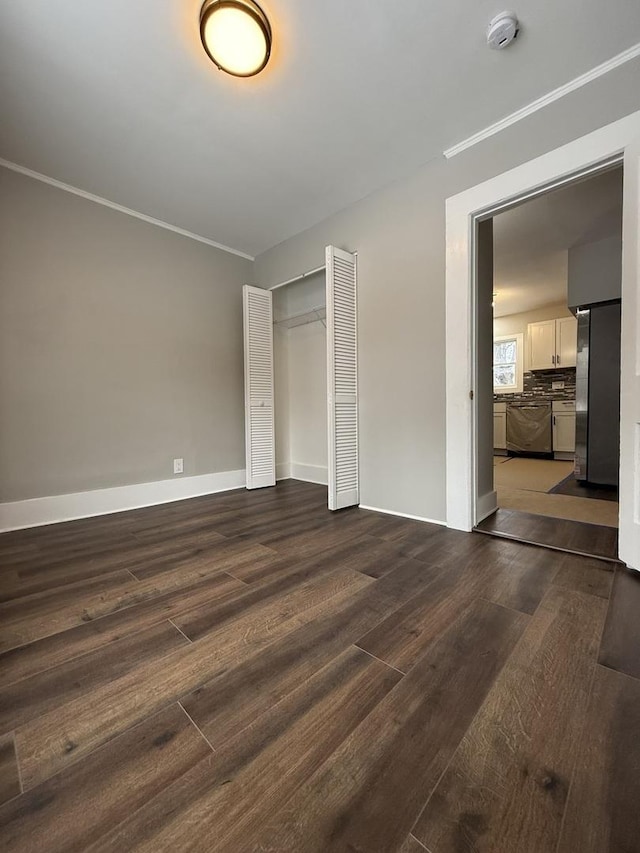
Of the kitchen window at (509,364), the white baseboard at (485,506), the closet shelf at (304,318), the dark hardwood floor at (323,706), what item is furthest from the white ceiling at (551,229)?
the dark hardwood floor at (323,706)

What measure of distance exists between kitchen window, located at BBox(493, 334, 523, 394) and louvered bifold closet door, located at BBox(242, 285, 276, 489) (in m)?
4.55

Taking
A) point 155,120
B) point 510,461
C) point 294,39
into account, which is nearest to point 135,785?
point 294,39

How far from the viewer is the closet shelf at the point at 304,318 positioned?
12.1ft

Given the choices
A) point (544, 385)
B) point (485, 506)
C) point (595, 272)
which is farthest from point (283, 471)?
point (544, 385)

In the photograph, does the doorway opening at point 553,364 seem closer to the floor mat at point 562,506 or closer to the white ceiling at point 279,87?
the floor mat at point 562,506

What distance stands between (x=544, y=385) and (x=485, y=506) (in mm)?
4529

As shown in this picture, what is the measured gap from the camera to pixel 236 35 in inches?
57.9

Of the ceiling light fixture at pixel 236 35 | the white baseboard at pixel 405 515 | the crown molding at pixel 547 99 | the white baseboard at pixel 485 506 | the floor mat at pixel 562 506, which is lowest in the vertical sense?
the floor mat at pixel 562 506

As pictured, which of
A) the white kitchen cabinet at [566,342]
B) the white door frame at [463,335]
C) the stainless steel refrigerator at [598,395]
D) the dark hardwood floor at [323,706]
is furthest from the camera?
the white kitchen cabinet at [566,342]

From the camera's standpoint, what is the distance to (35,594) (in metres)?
1.54

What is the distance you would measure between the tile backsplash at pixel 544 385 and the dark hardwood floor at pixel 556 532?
3815 millimetres

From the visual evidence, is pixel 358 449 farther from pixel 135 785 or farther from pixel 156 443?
pixel 135 785

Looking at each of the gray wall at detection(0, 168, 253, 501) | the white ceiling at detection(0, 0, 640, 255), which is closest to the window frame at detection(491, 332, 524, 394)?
the white ceiling at detection(0, 0, 640, 255)

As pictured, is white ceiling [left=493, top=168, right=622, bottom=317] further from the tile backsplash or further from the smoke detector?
the tile backsplash
